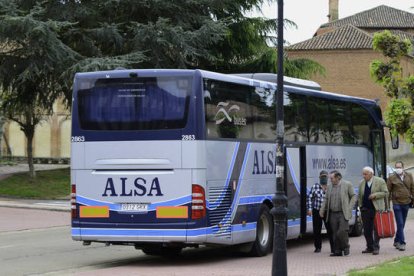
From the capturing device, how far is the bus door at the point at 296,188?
16.9 metres

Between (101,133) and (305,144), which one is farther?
(305,144)

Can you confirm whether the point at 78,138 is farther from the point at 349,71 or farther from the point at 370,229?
the point at 349,71

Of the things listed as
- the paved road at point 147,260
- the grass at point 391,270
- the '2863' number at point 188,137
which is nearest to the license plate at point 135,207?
the paved road at point 147,260

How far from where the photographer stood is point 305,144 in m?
17.6

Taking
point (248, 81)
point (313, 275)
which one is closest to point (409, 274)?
point (313, 275)

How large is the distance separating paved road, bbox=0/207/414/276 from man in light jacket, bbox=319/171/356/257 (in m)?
0.37

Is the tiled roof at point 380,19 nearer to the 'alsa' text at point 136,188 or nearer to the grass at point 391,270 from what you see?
the 'alsa' text at point 136,188

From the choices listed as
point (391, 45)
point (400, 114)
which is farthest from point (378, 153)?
point (400, 114)

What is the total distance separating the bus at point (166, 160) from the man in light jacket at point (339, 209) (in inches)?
56.1

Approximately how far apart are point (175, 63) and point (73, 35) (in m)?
5.25

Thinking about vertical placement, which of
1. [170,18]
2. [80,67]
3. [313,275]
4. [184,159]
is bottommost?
[313,275]

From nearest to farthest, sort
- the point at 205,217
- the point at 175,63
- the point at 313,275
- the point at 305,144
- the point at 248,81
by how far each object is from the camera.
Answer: the point at 313,275, the point at 205,217, the point at 248,81, the point at 305,144, the point at 175,63

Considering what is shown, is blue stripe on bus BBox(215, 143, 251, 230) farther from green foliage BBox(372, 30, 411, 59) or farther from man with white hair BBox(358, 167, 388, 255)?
green foliage BBox(372, 30, 411, 59)

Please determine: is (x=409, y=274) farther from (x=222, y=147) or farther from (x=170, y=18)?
(x=170, y=18)
